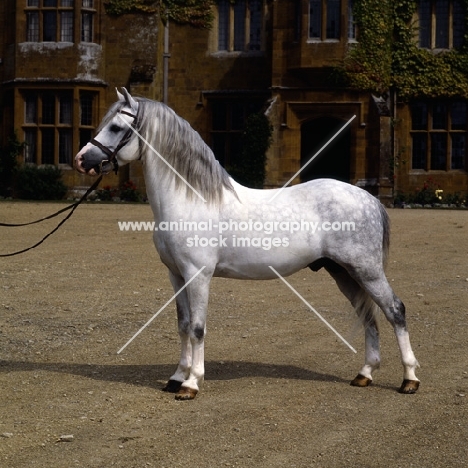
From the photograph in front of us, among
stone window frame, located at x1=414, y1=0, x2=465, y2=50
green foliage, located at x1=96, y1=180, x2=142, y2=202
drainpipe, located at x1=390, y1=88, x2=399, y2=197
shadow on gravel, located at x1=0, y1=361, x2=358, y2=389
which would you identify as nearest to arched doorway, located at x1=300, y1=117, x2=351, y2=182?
drainpipe, located at x1=390, y1=88, x2=399, y2=197

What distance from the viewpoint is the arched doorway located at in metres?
26.8

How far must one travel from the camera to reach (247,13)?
26828 mm

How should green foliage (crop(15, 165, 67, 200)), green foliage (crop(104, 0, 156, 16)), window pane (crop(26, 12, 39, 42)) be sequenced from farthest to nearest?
green foliage (crop(104, 0, 156, 16)) < window pane (crop(26, 12, 39, 42)) < green foliage (crop(15, 165, 67, 200))

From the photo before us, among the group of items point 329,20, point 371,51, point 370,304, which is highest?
point 329,20

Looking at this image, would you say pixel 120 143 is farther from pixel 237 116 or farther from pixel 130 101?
pixel 237 116

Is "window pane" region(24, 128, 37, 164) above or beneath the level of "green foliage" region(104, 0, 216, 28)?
beneath

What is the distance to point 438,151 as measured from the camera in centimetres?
2598

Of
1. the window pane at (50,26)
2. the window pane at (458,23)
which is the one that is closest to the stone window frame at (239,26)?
the window pane at (50,26)

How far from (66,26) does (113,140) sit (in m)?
20.7

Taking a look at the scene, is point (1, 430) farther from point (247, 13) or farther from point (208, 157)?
point (247, 13)

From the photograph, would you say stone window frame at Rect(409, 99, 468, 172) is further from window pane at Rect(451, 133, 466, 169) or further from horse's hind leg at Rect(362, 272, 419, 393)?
horse's hind leg at Rect(362, 272, 419, 393)

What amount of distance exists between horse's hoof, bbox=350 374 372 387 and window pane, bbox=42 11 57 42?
2131 cm

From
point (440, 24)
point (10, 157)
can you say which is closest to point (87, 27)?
point (10, 157)

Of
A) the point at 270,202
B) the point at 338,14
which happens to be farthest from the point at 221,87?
the point at 270,202
